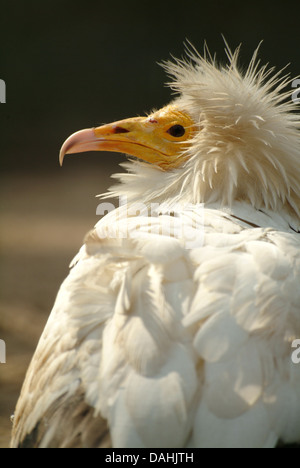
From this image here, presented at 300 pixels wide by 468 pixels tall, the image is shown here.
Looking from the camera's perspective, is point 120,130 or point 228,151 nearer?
point 228,151

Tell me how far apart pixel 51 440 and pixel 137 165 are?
0.90m

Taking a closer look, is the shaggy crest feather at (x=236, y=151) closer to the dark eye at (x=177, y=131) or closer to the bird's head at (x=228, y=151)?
the bird's head at (x=228, y=151)

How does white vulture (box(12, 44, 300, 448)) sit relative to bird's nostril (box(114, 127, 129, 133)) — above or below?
below

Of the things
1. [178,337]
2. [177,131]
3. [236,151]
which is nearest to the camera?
[178,337]

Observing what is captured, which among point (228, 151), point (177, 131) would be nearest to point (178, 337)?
point (228, 151)

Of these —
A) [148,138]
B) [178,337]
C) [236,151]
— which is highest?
[148,138]

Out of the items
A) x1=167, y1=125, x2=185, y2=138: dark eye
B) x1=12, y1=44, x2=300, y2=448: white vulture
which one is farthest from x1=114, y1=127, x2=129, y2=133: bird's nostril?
x1=12, y1=44, x2=300, y2=448: white vulture

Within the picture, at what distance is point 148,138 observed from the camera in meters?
1.77

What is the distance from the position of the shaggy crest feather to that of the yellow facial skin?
98 mm

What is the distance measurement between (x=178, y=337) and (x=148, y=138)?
859 millimetres

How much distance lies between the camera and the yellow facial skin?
1715 millimetres

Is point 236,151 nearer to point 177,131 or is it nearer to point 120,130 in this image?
point 177,131

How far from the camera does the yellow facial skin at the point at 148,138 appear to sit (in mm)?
1715

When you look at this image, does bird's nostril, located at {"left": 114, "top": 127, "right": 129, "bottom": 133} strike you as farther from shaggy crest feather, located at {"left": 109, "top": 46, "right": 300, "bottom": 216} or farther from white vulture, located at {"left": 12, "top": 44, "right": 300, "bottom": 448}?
white vulture, located at {"left": 12, "top": 44, "right": 300, "bottom": 448}
